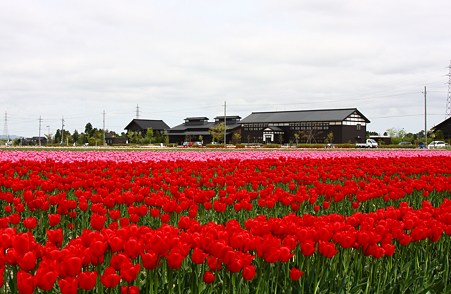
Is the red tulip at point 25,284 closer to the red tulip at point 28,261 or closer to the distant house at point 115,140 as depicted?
the red tulip at point 28,261

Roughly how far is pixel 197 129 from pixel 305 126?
73.4 ft

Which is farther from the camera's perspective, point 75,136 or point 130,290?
point 75,136

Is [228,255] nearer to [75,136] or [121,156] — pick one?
[121,156]

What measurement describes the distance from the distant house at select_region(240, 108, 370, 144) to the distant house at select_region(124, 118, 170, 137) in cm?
2264

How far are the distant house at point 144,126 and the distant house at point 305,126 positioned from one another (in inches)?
891

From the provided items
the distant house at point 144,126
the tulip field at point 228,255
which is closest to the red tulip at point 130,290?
the tulip field at point 228,255

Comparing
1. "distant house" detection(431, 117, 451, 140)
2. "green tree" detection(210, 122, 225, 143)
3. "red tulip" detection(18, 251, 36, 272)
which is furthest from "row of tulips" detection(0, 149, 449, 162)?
"distant house" detection(431, 117, 451, 140)

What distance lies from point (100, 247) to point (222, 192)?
11.7ft

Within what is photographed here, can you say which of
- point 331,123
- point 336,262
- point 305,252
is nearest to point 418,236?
point 336,262

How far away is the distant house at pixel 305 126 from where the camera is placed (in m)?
74.4

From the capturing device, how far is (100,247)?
308 cm

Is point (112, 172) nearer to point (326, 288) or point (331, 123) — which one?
point (326, 288)

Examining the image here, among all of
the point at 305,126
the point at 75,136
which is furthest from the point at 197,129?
the point at 75,136

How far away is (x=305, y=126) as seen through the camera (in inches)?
3071
